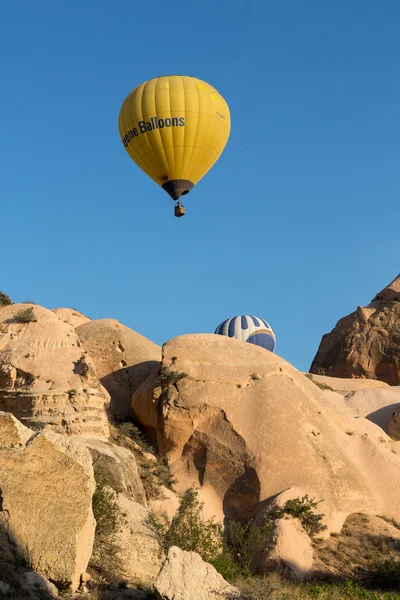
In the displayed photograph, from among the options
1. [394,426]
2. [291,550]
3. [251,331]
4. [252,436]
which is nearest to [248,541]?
[291,550]

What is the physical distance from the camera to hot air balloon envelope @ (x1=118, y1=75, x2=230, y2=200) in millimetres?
26250

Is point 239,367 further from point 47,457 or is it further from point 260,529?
point 47,457

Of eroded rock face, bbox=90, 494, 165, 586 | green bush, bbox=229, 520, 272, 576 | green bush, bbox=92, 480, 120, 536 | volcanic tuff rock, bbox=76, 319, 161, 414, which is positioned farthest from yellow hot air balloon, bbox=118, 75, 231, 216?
green bush, bbox=92, 480, 120, 536

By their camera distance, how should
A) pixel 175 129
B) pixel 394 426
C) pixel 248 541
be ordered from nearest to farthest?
pixel 248 541, pixel 175 129, pixel 394 426

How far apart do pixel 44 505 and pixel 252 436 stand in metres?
11.7

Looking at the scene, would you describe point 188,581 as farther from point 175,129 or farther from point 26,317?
point 175,129

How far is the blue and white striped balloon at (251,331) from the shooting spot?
41.2 m

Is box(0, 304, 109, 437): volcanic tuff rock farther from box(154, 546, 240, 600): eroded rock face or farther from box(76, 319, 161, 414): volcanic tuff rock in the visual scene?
box(154, 546, 240, 600): eroded rock face

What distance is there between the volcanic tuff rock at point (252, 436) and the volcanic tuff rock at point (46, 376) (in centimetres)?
275

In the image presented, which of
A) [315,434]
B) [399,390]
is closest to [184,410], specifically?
[315,434]

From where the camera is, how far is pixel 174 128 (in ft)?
86.0

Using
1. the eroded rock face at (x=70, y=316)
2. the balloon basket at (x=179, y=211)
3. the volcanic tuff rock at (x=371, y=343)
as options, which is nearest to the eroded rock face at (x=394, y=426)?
the balloon basket at (x=179, y=211)

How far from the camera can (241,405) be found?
2088 cm

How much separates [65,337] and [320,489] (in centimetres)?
732
